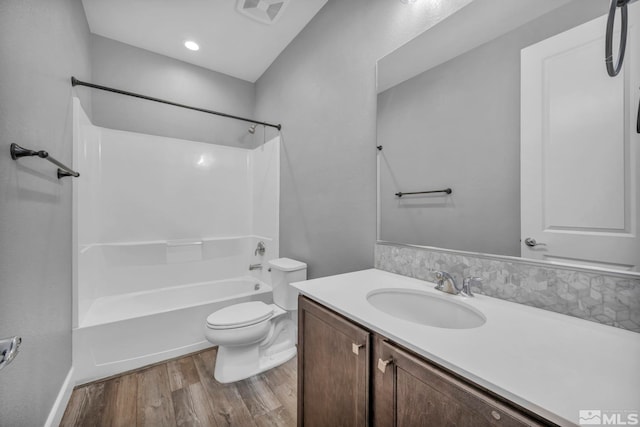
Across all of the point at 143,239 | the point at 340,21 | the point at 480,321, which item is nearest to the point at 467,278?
the point at 480,321

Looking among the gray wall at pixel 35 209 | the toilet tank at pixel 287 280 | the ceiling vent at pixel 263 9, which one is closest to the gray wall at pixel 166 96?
the gray wall at pixel 35 209

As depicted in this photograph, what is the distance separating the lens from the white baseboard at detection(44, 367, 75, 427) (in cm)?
127

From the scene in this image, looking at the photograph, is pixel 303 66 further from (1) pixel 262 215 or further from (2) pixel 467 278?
(2) pixel 467 278

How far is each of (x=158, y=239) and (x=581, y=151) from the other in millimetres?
3072

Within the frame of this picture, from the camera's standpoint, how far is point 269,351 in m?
1.93

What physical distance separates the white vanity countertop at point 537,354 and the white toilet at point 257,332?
3.49ft

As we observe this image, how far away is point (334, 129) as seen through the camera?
1.80 m

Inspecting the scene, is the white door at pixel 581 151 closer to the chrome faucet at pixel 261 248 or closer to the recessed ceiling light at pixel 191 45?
the chrome faucet at pixel 261 248

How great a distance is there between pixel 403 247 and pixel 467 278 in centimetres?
35

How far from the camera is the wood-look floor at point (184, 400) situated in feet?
4.52

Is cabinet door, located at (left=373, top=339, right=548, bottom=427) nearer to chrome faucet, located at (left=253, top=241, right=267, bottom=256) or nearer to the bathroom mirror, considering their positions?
the bathroom mirror

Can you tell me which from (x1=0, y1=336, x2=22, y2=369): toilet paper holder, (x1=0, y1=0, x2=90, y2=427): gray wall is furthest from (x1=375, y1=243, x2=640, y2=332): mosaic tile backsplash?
(x1=0, y1=0, x2=90, y2=427): gray wall

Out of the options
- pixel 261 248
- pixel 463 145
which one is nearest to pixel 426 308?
pixel 463 145

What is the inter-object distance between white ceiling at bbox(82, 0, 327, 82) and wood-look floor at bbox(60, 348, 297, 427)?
8.89 ft
